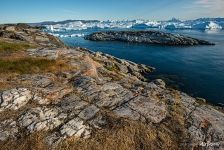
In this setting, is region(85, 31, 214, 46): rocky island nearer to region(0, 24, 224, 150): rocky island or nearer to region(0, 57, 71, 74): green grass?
region(0, 57, 71, 74): green grass

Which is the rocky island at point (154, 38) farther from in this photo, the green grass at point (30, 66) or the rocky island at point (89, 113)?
the rocky island at point (89, 113)

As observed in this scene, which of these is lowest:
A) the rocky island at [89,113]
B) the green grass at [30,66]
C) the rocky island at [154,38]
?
the rocky island at [154,38]

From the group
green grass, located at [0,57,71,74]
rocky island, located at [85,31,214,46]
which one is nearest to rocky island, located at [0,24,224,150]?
green grass, located at [0,57,71,74]

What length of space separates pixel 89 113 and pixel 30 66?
31.6 ft

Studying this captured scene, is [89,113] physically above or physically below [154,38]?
above

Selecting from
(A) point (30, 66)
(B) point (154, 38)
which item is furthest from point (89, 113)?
(B) point (154, 38)

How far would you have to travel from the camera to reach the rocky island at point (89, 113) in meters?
13.5

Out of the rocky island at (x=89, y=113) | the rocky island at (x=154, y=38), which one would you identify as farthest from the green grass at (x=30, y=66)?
the rocky island at (x=154, y=38)

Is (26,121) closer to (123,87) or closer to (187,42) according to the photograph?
(123,87)

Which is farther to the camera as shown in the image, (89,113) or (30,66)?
(30,66)

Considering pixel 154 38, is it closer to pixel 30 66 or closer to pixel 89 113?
pixel 30 66

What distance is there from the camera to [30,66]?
22.6 metres

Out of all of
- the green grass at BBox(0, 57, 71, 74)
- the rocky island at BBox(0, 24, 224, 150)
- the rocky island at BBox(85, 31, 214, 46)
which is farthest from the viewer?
the rocky island at BBox(85, 31, 214, 46)

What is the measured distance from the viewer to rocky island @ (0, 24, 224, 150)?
13.5 meters
